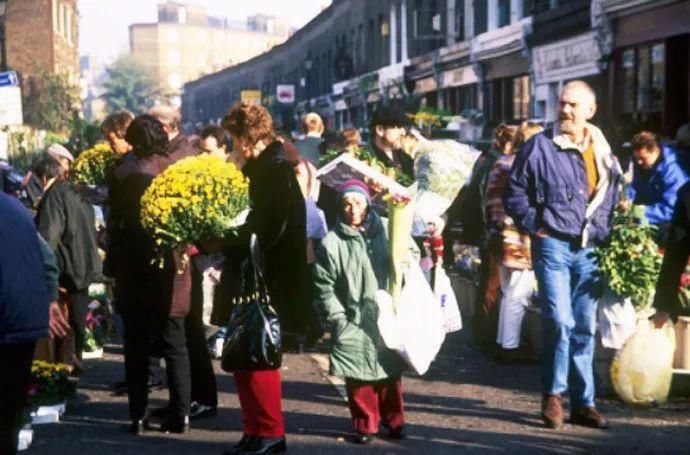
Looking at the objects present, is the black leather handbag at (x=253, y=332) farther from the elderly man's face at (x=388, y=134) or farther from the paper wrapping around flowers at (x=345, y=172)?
the elderly man's face at (x=388, y=134)

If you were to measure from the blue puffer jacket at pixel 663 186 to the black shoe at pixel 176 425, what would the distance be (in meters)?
4.59

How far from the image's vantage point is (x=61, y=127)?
156ft

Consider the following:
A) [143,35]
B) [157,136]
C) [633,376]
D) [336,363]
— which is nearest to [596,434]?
[633,376]

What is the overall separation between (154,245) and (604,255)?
292cm

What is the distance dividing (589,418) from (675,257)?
88.9 inches

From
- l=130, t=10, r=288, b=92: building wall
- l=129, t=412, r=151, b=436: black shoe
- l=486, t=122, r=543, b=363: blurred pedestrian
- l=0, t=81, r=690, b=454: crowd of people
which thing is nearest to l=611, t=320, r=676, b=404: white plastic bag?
l=0, t=81, r=690, b=454: crowd of people

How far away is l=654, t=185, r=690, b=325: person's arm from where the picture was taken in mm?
5273

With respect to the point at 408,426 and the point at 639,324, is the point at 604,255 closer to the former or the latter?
the point at 639,324

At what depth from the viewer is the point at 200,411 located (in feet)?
25.3

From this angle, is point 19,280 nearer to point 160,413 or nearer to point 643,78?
point 160,413

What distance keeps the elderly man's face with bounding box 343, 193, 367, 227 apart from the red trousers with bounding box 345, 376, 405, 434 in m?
0.94

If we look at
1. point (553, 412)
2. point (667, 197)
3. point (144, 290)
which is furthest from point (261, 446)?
point (667, 197)

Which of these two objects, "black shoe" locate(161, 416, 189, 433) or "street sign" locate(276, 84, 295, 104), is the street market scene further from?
"street sign" locate(276, 84, 295, 104)

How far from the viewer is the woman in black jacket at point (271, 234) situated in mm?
6672
